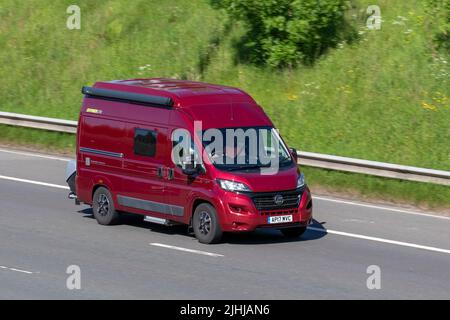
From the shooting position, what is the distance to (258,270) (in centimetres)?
1477

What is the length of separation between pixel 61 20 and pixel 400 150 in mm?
13480

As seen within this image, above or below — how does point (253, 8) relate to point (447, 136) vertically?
above

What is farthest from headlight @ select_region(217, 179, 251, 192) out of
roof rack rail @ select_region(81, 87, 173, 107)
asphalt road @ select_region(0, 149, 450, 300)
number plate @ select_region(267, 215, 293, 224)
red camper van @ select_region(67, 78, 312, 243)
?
roof rack rail @ select_region(81, 87, 173, 107)

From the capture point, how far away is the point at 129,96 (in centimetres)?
1744

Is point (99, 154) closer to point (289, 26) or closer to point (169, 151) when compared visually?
point (169, 151)

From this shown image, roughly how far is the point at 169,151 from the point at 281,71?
31.9 ft

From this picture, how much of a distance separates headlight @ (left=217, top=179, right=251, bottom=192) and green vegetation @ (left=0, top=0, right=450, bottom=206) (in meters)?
5.32

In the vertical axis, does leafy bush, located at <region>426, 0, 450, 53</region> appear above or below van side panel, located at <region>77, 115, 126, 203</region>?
above

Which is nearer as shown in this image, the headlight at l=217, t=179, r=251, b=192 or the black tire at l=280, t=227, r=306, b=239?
the headlight at l=217, t=179, r=251, b=192

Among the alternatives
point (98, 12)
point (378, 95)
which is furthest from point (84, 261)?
point (98, 12)

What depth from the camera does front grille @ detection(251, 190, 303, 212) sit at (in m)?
16.2

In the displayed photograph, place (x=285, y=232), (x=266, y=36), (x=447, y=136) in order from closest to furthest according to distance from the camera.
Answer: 1. (x=285, y=232)
2. (x=447, y=136)
3. (x=266, y=36)

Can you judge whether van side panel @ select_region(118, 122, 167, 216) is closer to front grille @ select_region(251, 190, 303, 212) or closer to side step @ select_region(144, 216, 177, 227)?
side step @ select_region(144, 216, 177, 227)

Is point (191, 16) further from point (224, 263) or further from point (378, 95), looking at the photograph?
point (224, 263)
